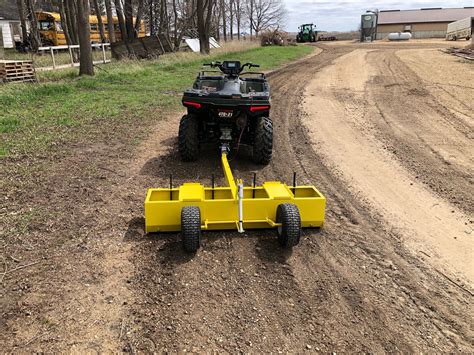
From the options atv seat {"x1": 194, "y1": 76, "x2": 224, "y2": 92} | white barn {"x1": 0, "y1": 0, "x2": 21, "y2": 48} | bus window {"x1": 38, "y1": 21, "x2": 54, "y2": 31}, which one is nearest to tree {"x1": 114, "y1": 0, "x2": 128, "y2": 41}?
bus window {"x1": 38, "y1": 21, "x2": 54, "y2": 31}

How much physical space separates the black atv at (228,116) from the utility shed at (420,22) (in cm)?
6347

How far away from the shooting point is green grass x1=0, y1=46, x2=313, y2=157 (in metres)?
8.13

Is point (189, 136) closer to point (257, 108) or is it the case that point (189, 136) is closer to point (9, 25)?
point (257, 108)

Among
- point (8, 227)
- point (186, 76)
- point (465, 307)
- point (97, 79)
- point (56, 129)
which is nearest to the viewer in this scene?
point (465, 307)

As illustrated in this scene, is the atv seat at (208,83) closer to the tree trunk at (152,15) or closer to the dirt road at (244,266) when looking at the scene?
the dirt road at (244,266)

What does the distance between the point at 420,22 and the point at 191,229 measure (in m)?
71.1

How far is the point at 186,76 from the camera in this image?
1788 cm

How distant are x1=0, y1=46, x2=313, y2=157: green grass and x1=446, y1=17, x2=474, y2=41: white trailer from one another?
105ft

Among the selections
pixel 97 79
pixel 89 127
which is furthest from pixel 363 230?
pixel 97 79

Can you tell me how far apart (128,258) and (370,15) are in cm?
6259

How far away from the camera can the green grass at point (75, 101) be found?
26.7 feet

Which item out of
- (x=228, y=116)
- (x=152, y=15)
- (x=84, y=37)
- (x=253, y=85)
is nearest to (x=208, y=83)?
(x=253, y=85)

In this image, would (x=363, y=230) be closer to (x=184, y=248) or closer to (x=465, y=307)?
(x=465, y=307)

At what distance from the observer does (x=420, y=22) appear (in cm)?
6412
